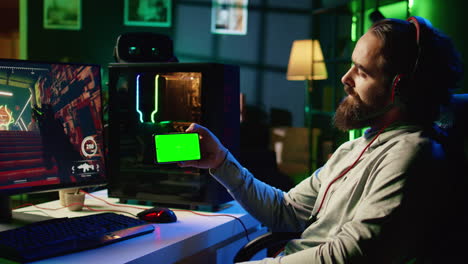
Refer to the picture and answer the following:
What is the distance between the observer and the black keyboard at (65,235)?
1067 millimetres

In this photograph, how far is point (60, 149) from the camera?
141 cm

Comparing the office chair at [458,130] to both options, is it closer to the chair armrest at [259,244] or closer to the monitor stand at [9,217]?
the chair armrest at [259,244]

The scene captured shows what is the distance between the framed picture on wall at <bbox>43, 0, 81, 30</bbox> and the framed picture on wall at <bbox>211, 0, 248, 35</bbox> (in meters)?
1.69

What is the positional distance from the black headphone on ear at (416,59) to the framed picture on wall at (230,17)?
15.7 feet

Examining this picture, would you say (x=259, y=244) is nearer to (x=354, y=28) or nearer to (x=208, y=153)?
(x=208, y=153)

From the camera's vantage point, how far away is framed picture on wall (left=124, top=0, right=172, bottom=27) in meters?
5.86

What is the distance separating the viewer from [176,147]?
4.80ft

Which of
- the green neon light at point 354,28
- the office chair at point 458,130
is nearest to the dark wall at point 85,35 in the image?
the green neon light at point 354,28

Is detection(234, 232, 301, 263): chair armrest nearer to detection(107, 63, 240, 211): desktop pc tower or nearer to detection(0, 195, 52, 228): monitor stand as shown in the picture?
detection(107, 63, 240, 211): desktop pc tower

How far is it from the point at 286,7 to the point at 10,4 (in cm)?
402

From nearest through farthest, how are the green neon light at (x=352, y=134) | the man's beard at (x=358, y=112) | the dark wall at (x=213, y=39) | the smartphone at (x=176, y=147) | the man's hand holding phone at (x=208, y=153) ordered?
the man's beard at (x=358, y=112)
the smartphone at (x=176, y=147)
the man's hand holding phone at (x=208, y=153)
the green neon light at (x=352, y=134)
the dark wall at (x=213, y=39)

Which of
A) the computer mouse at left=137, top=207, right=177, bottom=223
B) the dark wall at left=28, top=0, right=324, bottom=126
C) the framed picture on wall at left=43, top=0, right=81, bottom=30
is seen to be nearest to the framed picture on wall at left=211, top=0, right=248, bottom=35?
the dark wall at left=28, top=0, right=324, bottom=126

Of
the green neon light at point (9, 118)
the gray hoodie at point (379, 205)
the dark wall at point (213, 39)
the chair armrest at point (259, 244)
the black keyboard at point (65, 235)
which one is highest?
the dark wall at point (213, 39)

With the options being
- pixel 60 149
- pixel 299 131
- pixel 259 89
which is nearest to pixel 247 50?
pixel 259 89
